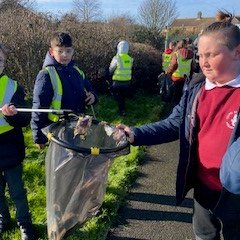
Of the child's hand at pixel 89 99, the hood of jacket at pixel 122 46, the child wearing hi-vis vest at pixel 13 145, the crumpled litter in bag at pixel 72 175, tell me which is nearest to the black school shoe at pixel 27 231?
the child wearing hi-vis vest at pixel 13 145

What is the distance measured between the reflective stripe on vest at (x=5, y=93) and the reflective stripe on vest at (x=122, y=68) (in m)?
5.01

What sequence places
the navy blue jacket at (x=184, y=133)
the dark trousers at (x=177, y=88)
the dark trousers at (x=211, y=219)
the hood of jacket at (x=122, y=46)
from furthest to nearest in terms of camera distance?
the dark trousers at (x=177, y=88) < the hood of jacket at (x=122, y=46) < the navy blue jacket at (x=184, y=133) < the dark trousers at (x=211, y=219)

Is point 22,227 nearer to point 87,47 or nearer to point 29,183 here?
point 29,183

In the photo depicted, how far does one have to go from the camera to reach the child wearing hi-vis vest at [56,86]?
11.6ft

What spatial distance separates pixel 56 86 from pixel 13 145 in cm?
72

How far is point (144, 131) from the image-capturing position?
2510mm

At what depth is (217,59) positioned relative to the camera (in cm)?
207

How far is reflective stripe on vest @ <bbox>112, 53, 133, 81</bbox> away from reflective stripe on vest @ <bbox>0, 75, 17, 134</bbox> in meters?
5.01

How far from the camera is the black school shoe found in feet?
10.7

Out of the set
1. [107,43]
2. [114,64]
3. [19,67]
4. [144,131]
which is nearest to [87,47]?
[107,43]

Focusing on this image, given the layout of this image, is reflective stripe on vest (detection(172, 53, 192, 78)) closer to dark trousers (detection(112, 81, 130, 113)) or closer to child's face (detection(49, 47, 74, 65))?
dark trousers (detection(112, 81, 130, 113))

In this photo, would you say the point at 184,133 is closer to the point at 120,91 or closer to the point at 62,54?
the point at 62,54

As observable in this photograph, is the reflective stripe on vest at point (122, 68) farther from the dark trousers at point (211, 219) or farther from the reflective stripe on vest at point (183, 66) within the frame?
the dark trousers at point (211, 219)

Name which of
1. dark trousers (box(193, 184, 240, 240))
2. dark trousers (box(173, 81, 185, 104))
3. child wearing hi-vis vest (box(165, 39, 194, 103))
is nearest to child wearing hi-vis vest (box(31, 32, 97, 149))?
dark trousers (box(193, 184, 240, 240))
